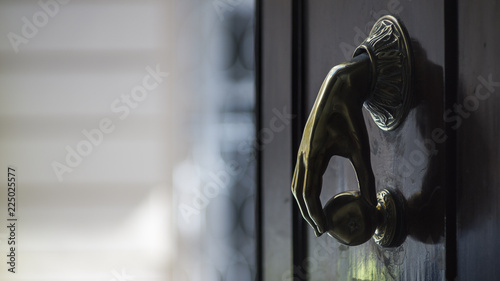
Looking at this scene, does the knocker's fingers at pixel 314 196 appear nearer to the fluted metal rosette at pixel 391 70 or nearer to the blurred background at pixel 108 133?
the fluted metal rosette at pixel 391 70

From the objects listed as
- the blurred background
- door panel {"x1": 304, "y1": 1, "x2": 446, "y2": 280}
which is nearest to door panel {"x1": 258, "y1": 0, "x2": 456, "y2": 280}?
door panel {"x1": 304, "y1": 1, "x2": 446, "y2": 280}

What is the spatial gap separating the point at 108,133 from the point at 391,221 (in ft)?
5.56

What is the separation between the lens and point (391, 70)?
23cm

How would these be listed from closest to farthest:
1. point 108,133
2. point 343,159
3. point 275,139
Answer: point 343,159 → point 275,139 → point 108,133

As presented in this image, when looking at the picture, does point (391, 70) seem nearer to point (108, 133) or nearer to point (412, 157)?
point (412, 157)

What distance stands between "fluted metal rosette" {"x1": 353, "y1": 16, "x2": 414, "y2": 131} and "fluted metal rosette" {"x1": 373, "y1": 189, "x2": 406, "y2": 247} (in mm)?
33

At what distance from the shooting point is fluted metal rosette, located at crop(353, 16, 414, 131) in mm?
228

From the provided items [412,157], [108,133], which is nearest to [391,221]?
[412,157]

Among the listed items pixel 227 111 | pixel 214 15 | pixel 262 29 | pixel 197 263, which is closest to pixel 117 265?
pixel 197 263

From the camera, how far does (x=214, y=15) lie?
1.76 meters

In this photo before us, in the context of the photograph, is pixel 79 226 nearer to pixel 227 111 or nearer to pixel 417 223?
pixel 227 111

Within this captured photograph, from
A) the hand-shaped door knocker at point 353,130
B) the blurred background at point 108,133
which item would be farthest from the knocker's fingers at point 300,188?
the blurred background at point 108,133

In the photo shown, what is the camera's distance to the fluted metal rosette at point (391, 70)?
0.75 ft

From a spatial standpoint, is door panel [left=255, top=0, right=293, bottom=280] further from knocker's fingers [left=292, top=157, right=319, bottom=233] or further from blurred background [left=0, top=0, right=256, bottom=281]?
blurred background [left=0, top=0, right=256, bottom=281]
